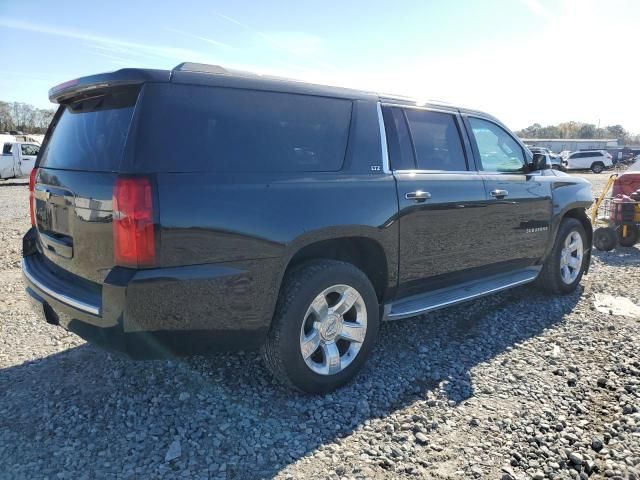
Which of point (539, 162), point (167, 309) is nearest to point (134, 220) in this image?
point (167, 309)

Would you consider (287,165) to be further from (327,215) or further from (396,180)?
(396,180)

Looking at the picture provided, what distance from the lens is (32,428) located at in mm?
2742

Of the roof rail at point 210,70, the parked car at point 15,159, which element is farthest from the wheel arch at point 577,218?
the parked car at point 15,159

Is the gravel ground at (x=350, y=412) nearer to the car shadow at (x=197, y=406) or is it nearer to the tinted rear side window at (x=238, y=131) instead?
the car shadow at (x=197, y=406)

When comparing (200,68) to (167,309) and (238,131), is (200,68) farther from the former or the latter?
(167,309)

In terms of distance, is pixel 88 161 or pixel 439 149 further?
pixel 439 149

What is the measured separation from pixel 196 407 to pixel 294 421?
1.99ft

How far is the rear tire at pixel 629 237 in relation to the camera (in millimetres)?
7902

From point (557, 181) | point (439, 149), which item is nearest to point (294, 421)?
point (439, 149)

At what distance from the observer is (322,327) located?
3.12 metres

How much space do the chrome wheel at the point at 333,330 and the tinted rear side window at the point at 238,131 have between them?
0.83 metres

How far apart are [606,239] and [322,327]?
21.5 ft

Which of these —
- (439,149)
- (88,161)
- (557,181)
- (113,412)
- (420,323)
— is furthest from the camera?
(557,181)

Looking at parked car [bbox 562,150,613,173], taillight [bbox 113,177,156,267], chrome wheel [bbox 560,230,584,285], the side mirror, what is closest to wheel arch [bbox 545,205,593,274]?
chrome wheel [bbox 560,230,584,285]
